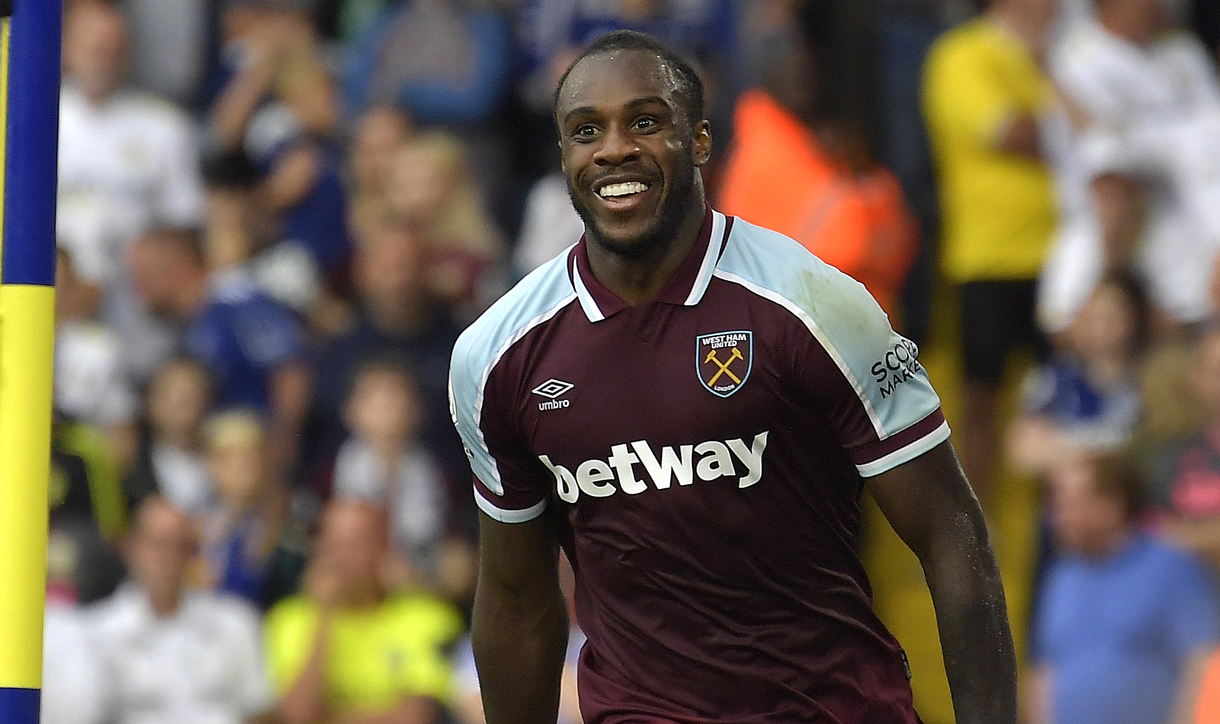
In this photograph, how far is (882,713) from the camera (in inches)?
154

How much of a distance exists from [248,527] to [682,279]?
16.6 feet

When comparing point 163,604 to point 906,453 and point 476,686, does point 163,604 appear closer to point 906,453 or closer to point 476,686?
point 476,686

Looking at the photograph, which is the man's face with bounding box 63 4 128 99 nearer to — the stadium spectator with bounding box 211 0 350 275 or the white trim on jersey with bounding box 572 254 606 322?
the stadium spectator with bounding box 211 0 350 275

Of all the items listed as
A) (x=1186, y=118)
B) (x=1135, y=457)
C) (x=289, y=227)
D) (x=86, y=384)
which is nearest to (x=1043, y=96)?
(x=1186, y=118)

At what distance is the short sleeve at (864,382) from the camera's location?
373 centimetres

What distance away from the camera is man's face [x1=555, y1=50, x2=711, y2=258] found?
3.80 meters

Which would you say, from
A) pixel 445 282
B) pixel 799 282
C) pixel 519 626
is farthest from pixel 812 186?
pixel 799 282

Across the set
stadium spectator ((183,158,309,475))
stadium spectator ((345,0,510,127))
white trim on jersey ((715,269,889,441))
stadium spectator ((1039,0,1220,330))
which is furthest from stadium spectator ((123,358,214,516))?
white trim on jersey ((715,269,889,441))

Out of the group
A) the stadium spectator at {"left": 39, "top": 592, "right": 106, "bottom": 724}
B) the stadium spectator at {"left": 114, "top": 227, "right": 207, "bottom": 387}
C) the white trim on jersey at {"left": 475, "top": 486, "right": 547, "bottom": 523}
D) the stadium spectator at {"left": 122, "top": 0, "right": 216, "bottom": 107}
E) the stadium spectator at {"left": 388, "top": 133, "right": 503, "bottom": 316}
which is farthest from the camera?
the stadium spectator at {"left": 122, "top": 0, "right": 216, "bottom": 107}

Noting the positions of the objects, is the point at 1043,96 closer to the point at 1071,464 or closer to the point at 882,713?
the point at 1071,464

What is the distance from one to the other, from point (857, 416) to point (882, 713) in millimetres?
619

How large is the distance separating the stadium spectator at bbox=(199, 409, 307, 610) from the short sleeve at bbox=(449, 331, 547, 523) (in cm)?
450

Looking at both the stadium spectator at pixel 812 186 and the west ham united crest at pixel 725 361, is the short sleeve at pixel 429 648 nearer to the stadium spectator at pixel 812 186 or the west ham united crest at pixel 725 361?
the stadium spectator at pixel 812 186

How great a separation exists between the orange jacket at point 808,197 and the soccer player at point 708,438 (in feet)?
12.8
